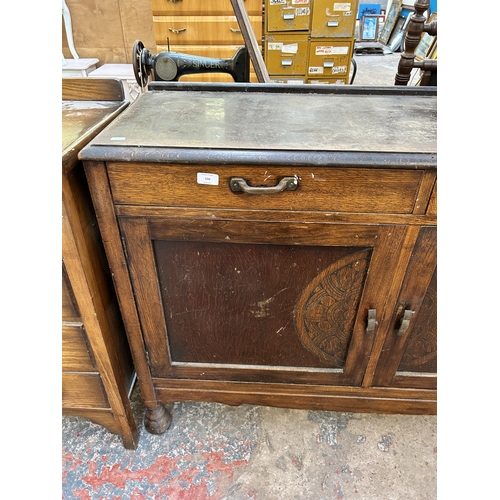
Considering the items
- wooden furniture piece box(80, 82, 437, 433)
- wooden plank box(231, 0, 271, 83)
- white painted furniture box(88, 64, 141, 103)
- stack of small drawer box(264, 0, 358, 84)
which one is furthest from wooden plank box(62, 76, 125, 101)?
stack of small drawer box(264, 0, 358, 84)

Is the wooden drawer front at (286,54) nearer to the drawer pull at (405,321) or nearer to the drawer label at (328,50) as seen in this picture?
the drawer label at (328,50)

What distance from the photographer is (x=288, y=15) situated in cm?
321

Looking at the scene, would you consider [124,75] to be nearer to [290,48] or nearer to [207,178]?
[290,48]

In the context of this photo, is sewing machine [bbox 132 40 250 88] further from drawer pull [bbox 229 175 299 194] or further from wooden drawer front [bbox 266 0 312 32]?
wooden drawer front [bbox 266 0 312 32]

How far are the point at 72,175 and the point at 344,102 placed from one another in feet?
2.42

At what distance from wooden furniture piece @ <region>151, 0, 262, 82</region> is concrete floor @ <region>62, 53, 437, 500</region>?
2.49 m

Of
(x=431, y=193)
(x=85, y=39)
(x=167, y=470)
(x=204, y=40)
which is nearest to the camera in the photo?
(x=431, y=193)

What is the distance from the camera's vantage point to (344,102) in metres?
1.06

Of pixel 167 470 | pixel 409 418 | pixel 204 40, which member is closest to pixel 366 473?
pixel 409 418

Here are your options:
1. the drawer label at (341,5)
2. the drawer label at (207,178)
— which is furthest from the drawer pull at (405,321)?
the drawer label at (341,5)

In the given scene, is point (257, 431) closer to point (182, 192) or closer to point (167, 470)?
point (167, 470)

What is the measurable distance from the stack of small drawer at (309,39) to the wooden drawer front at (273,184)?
119 inches

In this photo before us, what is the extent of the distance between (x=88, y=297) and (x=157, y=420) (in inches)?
21.4

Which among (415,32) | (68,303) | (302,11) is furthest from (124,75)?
(68,303)
